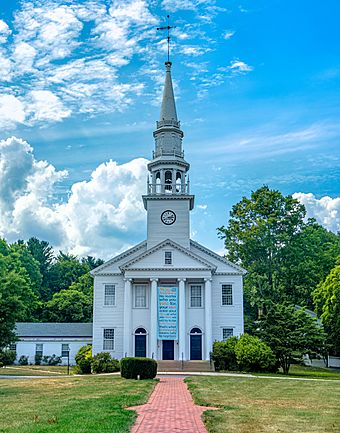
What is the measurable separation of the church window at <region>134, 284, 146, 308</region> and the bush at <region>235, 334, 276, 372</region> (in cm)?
989

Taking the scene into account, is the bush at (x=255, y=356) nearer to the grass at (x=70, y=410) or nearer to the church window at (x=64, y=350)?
the grass at (x=70, y=410)

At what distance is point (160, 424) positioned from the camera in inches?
460

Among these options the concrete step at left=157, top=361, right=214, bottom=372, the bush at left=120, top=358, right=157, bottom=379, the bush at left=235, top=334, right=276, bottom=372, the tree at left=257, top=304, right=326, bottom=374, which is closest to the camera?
the bush at left=120, top=358, right=157, bottom=379

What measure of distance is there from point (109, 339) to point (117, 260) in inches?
257

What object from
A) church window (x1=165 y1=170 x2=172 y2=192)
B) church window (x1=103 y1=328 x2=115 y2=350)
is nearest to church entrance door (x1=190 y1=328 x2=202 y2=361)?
church window (x1=103 y1=328 x2=115 y2=350)

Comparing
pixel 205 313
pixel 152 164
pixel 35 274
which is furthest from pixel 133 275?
pixel 35 274

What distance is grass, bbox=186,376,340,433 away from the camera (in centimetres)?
1146

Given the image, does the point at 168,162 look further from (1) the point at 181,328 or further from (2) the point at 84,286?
(2) the point at 84,286

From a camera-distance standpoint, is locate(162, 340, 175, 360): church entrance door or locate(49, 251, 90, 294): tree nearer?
locate(162, 340, 175, 360): church entrance door

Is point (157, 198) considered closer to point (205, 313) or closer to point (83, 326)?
point (205, 313)

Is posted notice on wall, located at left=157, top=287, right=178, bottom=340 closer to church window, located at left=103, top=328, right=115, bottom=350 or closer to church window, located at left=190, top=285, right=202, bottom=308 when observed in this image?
church window, located at left=190, top=285, right=202, bottom=308

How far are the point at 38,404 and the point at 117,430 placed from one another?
6.27m

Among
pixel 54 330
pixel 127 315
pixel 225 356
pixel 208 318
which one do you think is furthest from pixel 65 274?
pixel 225 356

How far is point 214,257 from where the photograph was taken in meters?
44.3
